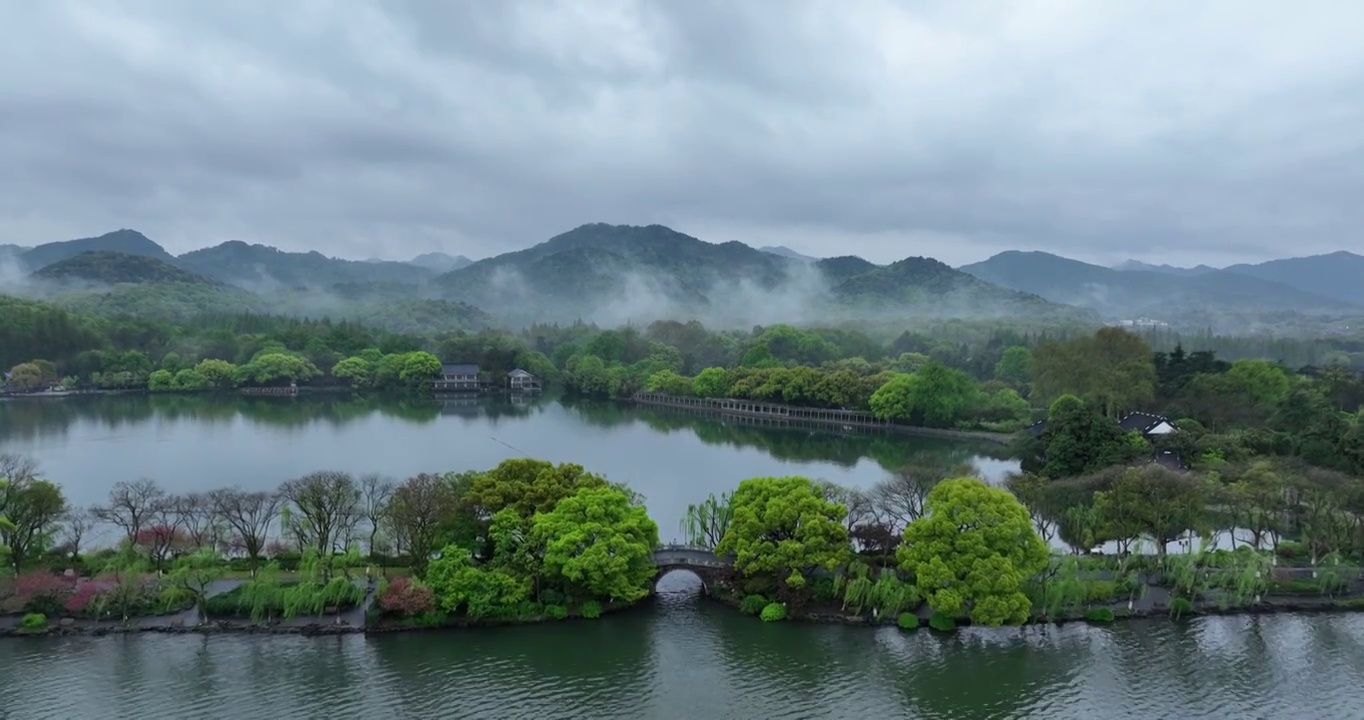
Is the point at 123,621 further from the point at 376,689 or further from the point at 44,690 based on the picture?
the point at 376,689

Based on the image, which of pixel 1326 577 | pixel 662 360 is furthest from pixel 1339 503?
pixel 662 360

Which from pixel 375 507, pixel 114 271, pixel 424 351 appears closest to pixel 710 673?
pixel 375 507

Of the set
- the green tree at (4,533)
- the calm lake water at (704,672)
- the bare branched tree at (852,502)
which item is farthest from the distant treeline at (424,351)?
the green tree at (4,533)

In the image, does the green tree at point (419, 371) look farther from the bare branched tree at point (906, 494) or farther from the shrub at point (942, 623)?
the shrub at point (942, 623)

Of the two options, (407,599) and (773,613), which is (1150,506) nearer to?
(773,613)

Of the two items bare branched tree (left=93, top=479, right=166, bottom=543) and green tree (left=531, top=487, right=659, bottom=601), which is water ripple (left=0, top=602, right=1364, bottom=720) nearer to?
green tree (left=531, top=487, right=659, bottom=601)

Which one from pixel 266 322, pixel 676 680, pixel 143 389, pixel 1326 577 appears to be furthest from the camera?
pixel 266 322

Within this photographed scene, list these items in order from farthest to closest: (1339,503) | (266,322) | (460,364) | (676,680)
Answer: (266,322) → (460,364) → (1339,503) → (676,680)

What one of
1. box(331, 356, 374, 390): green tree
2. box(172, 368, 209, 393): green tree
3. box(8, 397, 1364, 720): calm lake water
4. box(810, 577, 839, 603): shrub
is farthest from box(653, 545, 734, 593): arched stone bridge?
box(172, 368, 209, 393): green tree
